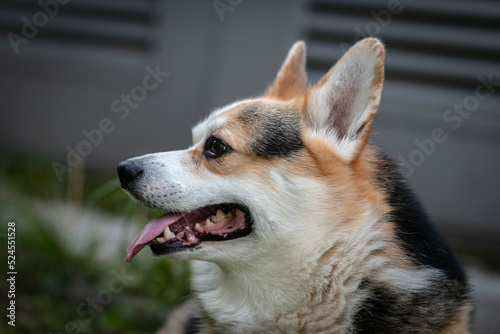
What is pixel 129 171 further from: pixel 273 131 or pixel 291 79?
pixel 291 79

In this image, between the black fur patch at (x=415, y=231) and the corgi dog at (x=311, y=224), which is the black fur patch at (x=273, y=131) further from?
the black fur patch at (x=415, y=231)

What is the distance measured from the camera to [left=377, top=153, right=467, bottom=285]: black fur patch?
8.56 ft

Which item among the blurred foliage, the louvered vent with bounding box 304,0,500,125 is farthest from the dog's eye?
the louvered vent with bounding box 304,0,500,125

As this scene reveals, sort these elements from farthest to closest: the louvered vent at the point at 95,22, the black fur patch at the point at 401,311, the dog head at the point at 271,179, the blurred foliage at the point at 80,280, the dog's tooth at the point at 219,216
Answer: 1. the louvered vent at the point at 95,22
2. the blurred foliage at the point at 80,280
3. the dog's tooth at the point at 219,216
4. the dog head at the point at 271,179
5. the black fur patch at the point at 401,311

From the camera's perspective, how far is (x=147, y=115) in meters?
6.95

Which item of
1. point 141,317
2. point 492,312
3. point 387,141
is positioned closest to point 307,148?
point 141,317

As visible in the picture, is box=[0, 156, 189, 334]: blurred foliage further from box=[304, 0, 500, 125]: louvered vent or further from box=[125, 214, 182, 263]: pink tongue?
box=[304, 0, 500, 125]: louvered vent

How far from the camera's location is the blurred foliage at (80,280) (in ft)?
12.6

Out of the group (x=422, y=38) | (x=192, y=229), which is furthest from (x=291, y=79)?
(x=422, y=38)

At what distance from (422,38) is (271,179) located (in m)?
4.06

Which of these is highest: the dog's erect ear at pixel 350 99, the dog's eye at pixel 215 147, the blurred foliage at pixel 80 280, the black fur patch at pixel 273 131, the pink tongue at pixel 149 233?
the dog's erect ear at pixel 350 99

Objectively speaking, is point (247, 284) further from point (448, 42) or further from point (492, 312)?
point (448, 42)

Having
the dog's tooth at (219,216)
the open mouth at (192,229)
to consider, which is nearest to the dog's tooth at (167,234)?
the open mouth at (192,229)

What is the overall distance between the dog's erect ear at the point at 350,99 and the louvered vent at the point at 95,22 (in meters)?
4.50
